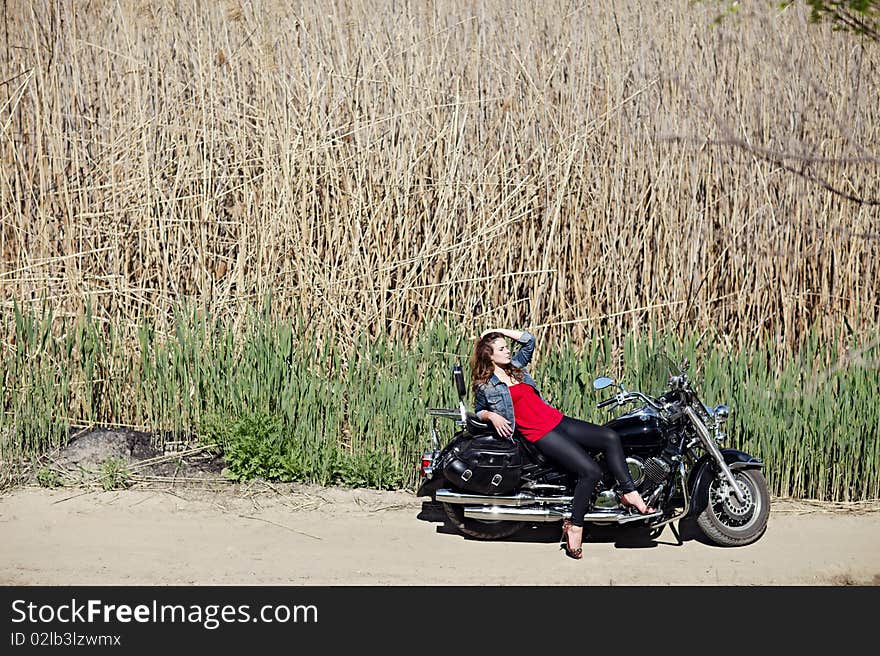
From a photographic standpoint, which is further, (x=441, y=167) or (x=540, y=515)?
(x=441, y=167)

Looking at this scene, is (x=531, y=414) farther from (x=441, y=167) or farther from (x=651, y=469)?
(x=441, y=167)

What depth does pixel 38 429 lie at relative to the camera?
5078mm

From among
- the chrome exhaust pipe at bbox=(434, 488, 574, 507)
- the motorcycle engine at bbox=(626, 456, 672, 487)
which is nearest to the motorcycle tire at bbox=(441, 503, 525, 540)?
the chrome exhaust pipe at bbox=(434, 488, 574, 507)

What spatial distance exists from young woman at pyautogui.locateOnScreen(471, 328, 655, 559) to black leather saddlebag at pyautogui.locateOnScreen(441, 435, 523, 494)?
65 millimetres

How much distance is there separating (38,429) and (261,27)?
237 centimetres

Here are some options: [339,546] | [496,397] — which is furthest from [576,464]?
[339,546]

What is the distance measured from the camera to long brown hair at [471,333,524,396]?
404 centimetres

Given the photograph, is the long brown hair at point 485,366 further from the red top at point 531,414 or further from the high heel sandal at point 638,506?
the high heel sandal at point 638,506

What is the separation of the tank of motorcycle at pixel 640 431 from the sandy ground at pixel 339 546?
0.42 m

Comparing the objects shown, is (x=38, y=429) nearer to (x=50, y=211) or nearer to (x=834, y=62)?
(x=50, y=211)

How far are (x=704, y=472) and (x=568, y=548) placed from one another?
60 cm

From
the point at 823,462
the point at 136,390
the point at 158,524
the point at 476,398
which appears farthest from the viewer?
the point at 136,390

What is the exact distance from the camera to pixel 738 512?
4086 mm

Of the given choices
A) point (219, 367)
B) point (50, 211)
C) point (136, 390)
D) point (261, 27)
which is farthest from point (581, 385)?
point (50, 211)
